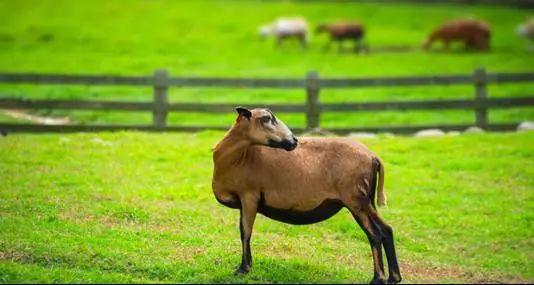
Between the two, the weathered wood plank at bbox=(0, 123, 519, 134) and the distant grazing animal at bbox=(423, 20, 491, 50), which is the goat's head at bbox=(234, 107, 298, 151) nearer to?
the weathered wood plank at bbox=(0, 123, 519, 134)

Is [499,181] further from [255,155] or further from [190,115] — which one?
A: [190,115]

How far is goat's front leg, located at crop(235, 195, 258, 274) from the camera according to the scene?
956 cm

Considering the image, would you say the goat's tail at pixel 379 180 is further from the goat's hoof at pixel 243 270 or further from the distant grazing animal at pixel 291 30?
the distant grazing animal at pixel 291 30

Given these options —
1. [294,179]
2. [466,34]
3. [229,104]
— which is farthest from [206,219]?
[466,34]

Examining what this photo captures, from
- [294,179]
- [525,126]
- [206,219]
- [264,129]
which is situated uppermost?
[264,129]

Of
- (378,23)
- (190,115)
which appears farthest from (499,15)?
(190,115)

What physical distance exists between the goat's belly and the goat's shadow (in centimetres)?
59

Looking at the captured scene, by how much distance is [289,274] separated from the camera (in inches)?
382

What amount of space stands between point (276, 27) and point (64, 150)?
20036 mm

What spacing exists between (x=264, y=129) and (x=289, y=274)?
1644 millimetres

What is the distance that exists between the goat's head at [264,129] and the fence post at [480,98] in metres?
11.8

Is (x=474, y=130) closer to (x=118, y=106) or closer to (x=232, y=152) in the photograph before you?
(x=118, y=106)

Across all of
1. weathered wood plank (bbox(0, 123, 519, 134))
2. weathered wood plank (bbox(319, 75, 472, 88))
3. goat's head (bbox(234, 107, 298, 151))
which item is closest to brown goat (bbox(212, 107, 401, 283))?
goat's head (bbox(234, 107, 298, 151))

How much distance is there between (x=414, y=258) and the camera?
36.0ft
